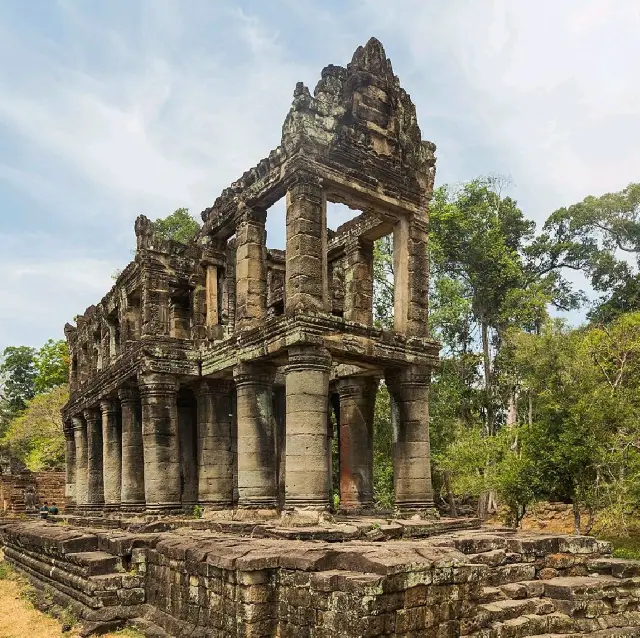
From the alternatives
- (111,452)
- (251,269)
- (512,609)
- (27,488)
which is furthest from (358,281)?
(27,488)

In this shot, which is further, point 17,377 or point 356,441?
point 17,377

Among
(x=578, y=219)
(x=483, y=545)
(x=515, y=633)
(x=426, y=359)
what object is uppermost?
(x=578, y=219)

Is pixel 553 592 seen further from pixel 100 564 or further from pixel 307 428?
pixel 100 564

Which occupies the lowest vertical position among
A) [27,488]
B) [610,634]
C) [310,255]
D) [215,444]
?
[27,488]

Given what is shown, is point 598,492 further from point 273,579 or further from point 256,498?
point 273,579

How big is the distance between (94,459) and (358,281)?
36.6ft

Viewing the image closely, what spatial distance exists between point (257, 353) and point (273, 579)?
19.1ft

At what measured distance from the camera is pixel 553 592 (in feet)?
27.9

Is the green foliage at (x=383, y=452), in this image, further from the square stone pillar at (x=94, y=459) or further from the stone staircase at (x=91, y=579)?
the stone staircase at (x=91, y=579)

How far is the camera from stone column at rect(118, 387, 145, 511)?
16078 mm

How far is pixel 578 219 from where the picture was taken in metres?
34.7

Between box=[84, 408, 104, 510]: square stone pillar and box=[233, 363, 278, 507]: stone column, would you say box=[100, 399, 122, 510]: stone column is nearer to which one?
box=[84, 408, 104, 510]: square stone pillar

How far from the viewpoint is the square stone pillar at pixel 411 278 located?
42.7ft

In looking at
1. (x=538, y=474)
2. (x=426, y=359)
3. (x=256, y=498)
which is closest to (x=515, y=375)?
(x=538, y=474)
